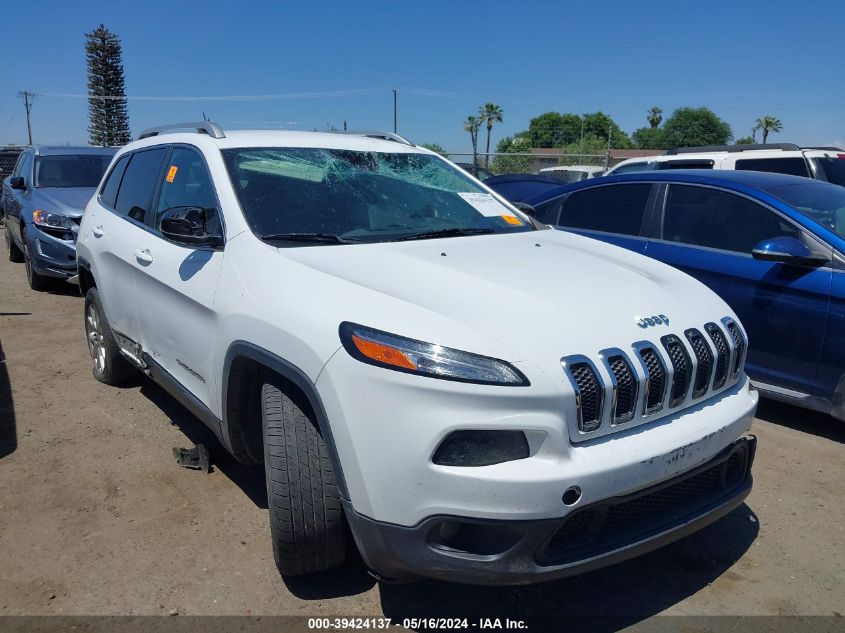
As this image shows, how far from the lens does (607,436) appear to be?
7.48 feet

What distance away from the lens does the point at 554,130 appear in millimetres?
94000

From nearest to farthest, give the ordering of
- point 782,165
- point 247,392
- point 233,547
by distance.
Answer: point 247,392, point 233,547, point 782,165

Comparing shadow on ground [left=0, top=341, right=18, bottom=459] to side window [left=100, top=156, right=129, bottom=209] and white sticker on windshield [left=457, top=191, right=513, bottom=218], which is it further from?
white sticker on windshield [left=457, top=191, right=513, bottom=218]

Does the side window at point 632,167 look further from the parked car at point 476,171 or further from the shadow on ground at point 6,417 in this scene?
the shadow on ground at point 6,417

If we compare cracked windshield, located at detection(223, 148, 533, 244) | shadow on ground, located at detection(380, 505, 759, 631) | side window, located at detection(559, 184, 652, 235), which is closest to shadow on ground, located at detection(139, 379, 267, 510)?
shadow on ground, located at detection(380, 505, 759, 631)

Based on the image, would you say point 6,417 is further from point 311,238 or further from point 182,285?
point 311,238

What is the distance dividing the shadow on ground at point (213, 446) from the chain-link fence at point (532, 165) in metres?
10.3

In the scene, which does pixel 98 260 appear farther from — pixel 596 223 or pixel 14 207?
pixel 14 207

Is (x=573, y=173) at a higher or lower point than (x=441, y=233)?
higher

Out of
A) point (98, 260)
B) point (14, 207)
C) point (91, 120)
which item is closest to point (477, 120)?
point (91, 120)

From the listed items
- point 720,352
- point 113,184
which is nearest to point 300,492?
point 720,352

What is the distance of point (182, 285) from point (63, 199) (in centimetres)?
620

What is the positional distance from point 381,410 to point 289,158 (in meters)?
1.75

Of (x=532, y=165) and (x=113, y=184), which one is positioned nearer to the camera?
(x=113, y=184)
